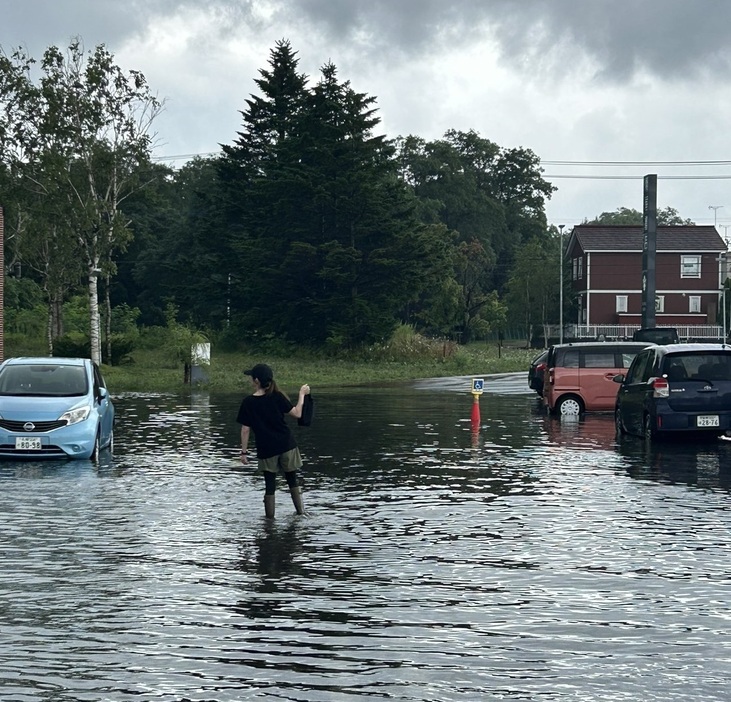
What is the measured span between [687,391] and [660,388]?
464mm

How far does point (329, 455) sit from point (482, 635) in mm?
12127

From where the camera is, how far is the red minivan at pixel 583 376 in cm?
2983

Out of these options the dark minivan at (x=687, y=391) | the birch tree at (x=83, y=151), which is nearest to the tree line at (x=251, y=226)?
the birch tree at (x=83, y=151)

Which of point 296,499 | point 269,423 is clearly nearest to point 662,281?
point 296,499

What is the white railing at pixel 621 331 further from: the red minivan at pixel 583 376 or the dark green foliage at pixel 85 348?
the red minivan at pixel 583 376

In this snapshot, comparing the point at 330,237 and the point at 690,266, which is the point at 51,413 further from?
the point at 690,266

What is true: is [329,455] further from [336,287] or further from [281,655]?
[336,287]

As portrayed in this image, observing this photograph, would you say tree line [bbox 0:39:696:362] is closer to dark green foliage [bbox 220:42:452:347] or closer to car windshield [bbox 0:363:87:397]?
dark green foliage [bbox 220:42:452:347]

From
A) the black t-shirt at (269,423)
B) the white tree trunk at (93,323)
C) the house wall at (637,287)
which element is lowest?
the black t-shirt at (269,423)

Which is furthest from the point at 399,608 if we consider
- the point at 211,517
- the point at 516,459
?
the point at 516,459

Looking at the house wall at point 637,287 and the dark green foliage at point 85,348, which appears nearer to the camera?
the dark green foliage at point 85,348

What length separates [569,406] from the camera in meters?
30.0

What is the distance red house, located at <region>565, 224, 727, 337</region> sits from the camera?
9688 cm

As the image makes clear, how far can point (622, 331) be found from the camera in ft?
317
